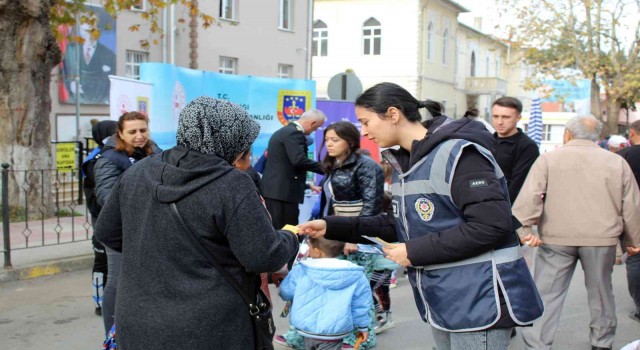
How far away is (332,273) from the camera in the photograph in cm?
412

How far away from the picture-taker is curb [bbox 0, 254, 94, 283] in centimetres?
737

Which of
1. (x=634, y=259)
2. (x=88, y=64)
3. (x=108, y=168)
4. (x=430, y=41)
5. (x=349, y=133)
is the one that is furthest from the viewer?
(x=430, y=41)

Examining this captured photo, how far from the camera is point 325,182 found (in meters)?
6.08

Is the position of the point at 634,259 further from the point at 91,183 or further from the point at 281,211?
the point at 91,183

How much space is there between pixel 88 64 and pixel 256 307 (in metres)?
16.2

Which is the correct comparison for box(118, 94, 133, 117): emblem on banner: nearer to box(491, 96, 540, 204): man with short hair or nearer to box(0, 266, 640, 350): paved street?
box(0, 266, 640, 350): paved street

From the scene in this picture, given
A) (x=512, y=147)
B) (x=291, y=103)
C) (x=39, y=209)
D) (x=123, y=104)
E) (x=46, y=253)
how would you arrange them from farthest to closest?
(x=291, y=103) < (x=39, y=209) < (x=123, y=104) < (x=46, y=253) < (x=512, y=147)

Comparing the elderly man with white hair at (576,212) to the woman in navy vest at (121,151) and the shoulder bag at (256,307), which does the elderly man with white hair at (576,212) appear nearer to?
the shoulder bag at (256,307)

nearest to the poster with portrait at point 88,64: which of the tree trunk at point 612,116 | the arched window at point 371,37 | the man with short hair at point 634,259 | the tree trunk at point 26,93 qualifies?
the tree trunk at point 26,93

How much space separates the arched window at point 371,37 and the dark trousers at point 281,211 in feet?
102

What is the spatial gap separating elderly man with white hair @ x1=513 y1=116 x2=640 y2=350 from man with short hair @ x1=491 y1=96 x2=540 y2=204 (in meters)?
0.83

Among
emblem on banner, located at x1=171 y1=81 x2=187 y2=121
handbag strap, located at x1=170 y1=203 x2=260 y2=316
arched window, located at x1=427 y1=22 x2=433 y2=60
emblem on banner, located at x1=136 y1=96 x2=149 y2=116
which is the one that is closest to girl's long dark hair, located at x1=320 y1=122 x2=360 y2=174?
handbag strap, located at x1=170 y1=203 x2=260 y2=316

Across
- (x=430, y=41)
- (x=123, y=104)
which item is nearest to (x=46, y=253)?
(x=123, y=104)

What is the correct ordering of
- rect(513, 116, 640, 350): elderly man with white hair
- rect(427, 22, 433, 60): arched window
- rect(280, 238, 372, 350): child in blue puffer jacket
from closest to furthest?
1. rect(280, 238, 372, 350): child in blue puffer jacket
2. rect(513, 116, 640, 350): elderly man with white hair
3. rect(427, 22, 433, 60): arched window
